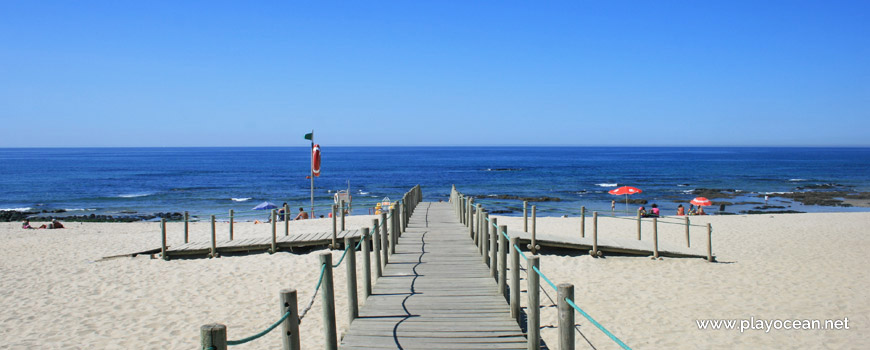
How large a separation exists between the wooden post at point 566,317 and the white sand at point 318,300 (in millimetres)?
3615

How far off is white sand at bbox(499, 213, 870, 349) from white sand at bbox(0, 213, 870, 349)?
0.09 ft

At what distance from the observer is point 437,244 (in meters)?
11.7

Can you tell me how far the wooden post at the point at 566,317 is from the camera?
405 cm

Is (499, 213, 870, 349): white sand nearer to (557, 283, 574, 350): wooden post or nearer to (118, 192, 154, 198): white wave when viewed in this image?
(557, 283, 574, 350): wooden post

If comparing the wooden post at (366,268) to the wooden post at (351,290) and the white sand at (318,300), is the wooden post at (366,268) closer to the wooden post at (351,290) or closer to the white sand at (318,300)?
the wooden post at (351,290)

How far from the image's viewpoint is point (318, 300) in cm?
1012

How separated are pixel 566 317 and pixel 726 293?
26.7 feet

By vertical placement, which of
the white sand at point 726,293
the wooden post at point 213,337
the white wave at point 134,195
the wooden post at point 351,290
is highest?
the wooden post at point 213,337

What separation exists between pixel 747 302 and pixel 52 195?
53.7 m

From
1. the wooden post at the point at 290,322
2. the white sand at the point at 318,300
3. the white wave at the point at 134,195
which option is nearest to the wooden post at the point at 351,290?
the white sand at the point at 318,300

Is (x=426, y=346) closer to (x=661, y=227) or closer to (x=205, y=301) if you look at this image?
(x=205, y=301)

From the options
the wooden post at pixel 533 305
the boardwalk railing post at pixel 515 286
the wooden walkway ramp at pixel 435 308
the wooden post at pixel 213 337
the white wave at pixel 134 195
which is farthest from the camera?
the white wave at pixel 134 195

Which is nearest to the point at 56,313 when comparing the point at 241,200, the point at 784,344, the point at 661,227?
the point at 784,344

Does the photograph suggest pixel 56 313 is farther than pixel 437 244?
No
